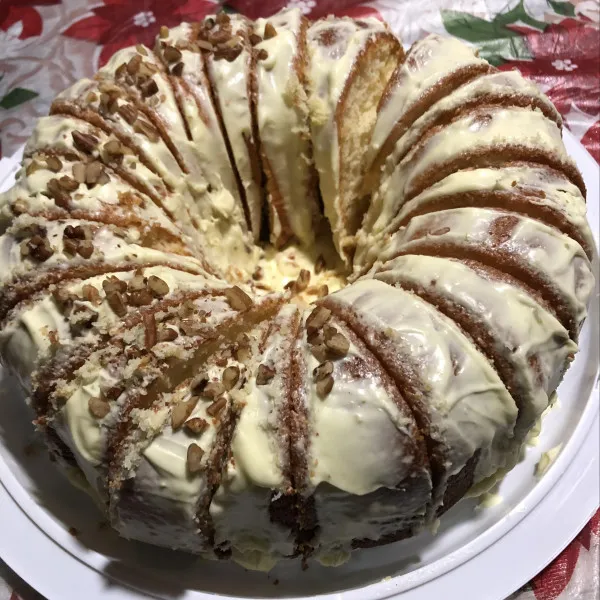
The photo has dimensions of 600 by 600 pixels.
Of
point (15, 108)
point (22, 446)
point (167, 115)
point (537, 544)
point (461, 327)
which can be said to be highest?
point (167, 115)

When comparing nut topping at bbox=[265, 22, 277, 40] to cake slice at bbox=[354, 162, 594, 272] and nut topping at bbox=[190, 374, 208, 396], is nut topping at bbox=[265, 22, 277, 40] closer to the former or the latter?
cake slice at bbox=[354, 162, 594, 272]

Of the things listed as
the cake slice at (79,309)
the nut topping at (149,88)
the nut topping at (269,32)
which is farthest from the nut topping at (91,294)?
the nut topping at (269,32)

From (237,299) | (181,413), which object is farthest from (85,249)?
(181,413)

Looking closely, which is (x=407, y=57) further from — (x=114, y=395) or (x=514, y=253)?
(x=114, y=395)

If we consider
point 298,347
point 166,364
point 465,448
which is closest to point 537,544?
point 465,448

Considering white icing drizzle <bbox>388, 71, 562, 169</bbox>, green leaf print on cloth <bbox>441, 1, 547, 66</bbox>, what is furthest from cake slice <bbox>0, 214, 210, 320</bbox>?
green leaf print on cloth <bbox>441, 1, 547, 66</bbox>

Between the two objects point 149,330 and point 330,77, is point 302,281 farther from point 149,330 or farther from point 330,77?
point 149,330

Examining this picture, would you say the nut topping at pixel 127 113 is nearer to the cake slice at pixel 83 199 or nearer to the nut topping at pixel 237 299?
the cake slice at pixel 83 199
